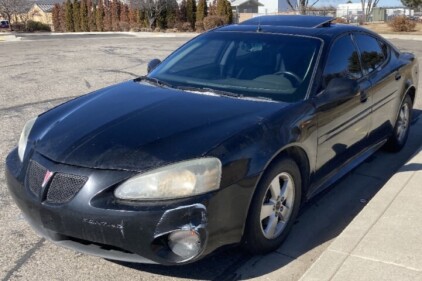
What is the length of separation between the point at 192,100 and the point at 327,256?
1468 millimetres

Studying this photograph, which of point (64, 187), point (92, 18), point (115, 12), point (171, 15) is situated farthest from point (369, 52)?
point (92, 18)

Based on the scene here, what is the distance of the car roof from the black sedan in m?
0.02

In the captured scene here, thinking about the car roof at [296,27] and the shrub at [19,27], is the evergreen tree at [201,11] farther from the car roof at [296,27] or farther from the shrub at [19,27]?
the car roof at [296,27]

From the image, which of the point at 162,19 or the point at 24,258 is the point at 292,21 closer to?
the point at 24,258

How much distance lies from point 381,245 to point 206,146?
1433 millimetres

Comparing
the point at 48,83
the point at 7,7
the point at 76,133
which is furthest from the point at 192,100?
the point at 7,7

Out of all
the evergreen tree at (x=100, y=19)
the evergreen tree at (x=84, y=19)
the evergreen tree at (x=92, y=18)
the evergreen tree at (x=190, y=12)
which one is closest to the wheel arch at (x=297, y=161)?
the evergreen tree at (x=190, y=12)

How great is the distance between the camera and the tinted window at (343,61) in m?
4.24

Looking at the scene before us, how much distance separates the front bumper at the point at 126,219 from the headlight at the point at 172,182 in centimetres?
4

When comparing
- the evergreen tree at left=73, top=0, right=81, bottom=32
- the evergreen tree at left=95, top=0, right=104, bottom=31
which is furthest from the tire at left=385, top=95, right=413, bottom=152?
the evergreen tree at left=73, top=0, right=81, bottom=32

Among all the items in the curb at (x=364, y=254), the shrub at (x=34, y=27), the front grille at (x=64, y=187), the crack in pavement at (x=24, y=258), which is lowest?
the crack in pavement at (x=24, y=258)

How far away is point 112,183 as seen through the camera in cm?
284

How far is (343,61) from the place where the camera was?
14.8 ft

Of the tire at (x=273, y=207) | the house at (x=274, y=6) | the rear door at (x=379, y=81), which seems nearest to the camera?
the tire at (x=273, y=207)
